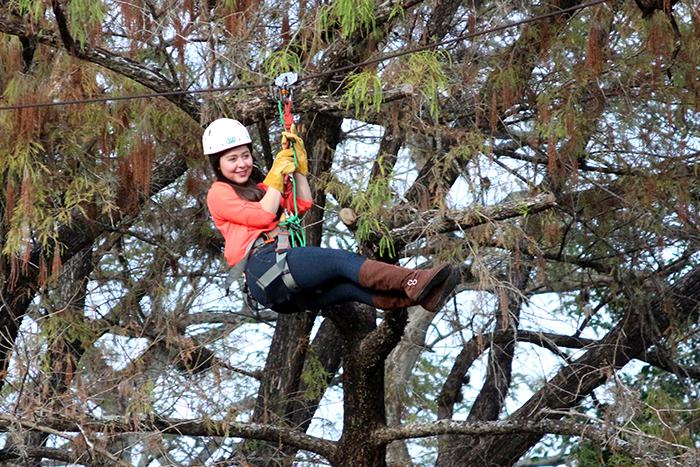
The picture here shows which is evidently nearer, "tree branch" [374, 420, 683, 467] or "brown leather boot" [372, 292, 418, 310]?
"brown leather boot" [372, 292, 418, 310]

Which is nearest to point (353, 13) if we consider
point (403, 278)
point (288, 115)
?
point (288, 115)

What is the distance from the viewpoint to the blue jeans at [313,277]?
15.0 ft

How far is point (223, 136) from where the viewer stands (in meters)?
5.05

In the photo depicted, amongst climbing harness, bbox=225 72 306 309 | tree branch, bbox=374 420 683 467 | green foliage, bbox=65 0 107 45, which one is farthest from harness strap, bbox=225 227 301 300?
green foliage, bbox=65 0 107 45

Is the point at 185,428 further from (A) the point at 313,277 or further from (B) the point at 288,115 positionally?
(B) the point at 288,115

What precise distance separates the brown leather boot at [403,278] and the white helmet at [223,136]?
3.50 ft

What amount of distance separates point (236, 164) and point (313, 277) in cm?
82

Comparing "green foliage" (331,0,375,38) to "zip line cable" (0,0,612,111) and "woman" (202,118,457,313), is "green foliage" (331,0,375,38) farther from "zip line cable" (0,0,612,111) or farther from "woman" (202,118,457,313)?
"woman" (202,118,457,313)

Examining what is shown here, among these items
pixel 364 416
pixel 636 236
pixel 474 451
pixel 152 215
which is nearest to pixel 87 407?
pixel 364 416

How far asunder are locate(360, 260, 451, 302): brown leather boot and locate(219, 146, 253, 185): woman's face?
3.20 ft

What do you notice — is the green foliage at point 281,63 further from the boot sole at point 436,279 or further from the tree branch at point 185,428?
the tree branch at point 185,428

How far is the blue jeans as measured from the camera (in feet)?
15.0

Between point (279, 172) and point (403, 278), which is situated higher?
point (279, 172)

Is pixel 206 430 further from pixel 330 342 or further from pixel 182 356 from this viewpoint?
pixel 330 342
